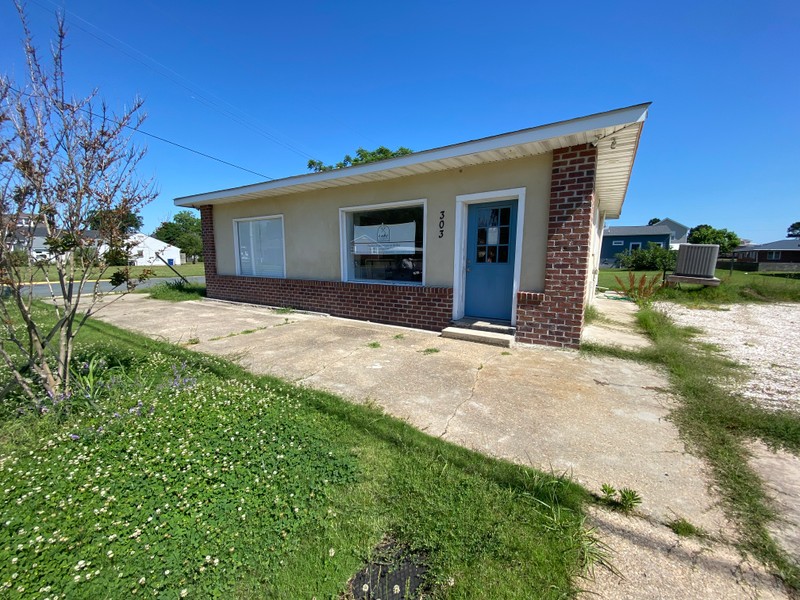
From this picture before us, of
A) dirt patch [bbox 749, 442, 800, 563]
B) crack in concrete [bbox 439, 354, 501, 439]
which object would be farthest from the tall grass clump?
crack in concrete [bbox 439, 354, 501, 439]

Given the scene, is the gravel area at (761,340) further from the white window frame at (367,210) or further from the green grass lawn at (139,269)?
the green grass lawn at (139,269)

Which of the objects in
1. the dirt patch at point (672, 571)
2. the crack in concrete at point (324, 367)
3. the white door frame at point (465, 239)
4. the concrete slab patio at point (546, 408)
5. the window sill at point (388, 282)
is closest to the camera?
the dirt patch at point (672, 571)

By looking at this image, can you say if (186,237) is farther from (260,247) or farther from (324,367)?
(324,367)

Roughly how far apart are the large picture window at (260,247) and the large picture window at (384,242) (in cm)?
211

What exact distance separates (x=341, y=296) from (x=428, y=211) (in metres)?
2.64

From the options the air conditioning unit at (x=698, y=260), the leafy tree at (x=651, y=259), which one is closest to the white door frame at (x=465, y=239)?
the air conditioning unit at (x=698, y=260)

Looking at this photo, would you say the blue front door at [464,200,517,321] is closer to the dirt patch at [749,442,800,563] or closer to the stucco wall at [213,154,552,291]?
the stucco wall at [213,154,552,291]

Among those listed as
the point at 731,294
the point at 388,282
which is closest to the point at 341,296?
the point at 388,282

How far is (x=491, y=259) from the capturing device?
550 cm

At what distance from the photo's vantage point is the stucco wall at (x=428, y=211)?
4848 mm

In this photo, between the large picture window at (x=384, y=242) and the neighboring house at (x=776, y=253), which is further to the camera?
the neighboring house at (x=776, y=253)

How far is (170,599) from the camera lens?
1352mm

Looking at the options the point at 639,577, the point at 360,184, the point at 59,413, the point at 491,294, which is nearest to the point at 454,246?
the point at 491,294

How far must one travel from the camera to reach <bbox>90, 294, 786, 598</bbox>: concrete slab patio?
5.13ft
